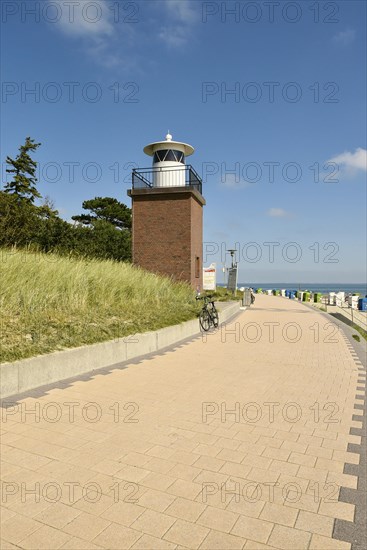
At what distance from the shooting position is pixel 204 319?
43.3ft

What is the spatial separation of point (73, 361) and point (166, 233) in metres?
15.1

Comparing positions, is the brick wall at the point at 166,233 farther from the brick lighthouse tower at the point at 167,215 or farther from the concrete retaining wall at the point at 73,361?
the concrete retaining wall at the point at 73,361

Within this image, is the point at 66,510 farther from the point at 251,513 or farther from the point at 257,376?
the point at 257,376

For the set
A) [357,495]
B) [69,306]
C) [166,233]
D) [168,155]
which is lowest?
[357,495]

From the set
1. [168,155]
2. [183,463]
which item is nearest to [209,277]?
[168,155]

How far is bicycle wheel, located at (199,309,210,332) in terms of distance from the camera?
1311 centimetres

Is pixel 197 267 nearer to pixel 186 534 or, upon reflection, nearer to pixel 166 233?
pixel 166 233

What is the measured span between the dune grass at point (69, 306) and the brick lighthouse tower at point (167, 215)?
22.9ft

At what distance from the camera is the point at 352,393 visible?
20.9 feet

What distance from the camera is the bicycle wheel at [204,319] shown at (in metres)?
13.1

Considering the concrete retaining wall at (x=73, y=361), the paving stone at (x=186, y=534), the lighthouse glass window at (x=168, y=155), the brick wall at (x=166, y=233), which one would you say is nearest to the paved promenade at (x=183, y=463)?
the paving stone at (x=186, y=534)

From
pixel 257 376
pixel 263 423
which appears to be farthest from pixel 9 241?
pixel 263 423

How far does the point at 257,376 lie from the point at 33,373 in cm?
416

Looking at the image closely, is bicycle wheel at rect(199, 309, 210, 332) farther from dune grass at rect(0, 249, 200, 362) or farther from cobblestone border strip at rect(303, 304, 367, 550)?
cobblestone border strip at rect(303, 304, 367, 550)
